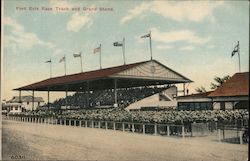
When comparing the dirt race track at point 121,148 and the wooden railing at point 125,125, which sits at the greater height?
the wooden railing at point 125,125

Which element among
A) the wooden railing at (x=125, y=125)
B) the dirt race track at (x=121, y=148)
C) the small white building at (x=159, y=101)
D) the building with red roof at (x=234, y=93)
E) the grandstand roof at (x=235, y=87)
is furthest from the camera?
the small white building at (x=159, y=101)

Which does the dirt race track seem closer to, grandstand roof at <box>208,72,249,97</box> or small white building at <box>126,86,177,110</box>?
grandstand roof at <box>208,72,249,97</box>

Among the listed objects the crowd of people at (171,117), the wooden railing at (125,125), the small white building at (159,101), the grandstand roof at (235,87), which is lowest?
the wooden railing at (125,125)

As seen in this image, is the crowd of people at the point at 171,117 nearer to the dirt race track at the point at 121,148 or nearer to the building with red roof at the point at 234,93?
the building with red roof at the point at 234,93

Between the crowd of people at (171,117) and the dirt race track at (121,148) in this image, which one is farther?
the crowd of people at (171,117)

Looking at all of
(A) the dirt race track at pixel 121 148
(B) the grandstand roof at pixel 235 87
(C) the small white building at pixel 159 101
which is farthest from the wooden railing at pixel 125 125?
(C) the small white building at pixel 159 101

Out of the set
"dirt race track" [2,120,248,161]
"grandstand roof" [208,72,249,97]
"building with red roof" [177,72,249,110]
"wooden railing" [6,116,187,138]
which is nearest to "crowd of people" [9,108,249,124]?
"wooden railing" [6,116,187,138]

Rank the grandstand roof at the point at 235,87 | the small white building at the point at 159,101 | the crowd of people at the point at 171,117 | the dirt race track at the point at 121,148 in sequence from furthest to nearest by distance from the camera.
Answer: the small white building at the point at 159,101 → the grandstand roof at the point at 235,87 → the crowd of people at the point at 171,117 → the dirt race track at the point at 121,148
